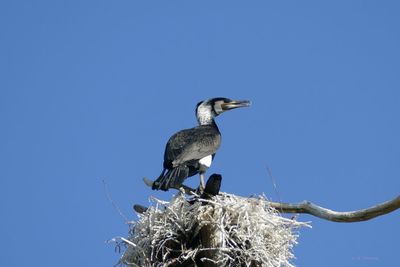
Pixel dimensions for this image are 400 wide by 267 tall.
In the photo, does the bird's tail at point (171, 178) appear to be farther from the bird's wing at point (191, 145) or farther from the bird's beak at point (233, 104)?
the bird's beak at point (233, 104)

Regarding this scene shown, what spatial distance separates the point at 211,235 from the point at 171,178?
152 cm

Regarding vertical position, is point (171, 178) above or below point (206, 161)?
below

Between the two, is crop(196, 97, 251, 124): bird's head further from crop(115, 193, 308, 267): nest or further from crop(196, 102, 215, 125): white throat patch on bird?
crop(115, 193, 308, 267): nest

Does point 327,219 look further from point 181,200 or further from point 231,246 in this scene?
point 181,200

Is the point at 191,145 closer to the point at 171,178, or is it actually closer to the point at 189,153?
the point at 189,153

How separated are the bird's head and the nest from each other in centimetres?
334

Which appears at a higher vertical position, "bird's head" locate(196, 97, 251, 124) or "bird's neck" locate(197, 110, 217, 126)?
"bird's head" locate(196, 97, 251, 124)

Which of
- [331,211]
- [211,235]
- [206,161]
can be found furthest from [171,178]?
[331,211]

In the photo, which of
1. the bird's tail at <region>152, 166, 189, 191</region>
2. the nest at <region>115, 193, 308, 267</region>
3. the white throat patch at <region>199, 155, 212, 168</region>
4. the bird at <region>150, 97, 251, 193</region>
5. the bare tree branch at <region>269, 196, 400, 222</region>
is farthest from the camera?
the white throat patch at <region>199, 155, 212, 168</region>

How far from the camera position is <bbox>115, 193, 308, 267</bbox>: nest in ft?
16.4

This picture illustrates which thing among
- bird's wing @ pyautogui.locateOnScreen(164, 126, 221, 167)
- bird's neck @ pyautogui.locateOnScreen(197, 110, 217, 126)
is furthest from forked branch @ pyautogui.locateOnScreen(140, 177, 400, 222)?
bird's neck @ pyautogui.locateOnScreen(197, 110, 217, 126)

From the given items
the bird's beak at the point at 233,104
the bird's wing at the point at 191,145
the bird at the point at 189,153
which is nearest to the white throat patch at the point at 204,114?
the bird at the point at 189,153

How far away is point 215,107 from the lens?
343 inches

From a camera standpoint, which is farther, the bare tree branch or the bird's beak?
the bird's beak
